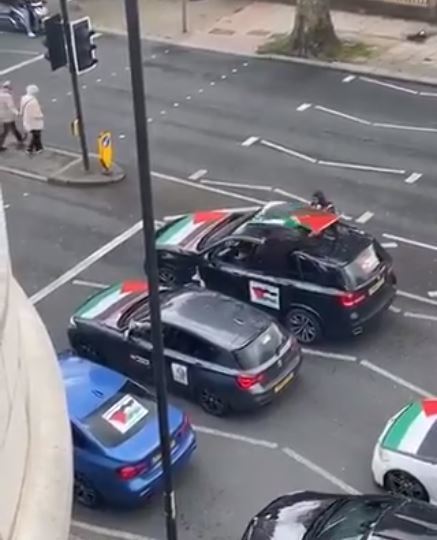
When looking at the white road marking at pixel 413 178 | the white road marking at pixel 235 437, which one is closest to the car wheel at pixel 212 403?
the white road marking at pixel 235 437

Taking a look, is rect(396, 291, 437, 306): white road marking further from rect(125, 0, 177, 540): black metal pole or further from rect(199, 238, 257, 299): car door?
rect(125, 0, 177, 540): black metal pole

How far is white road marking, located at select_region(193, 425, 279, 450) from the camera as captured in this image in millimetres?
13416

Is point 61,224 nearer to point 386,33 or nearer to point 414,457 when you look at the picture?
point 414,457

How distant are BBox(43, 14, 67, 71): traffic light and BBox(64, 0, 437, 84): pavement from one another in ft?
26.8

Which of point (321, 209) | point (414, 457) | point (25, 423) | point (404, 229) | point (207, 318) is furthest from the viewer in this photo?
point (404, 229)

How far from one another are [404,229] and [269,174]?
10.8ft

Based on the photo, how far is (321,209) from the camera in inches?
646

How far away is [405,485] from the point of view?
12.2 meters

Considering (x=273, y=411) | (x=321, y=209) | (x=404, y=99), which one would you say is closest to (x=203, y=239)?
(x=321, y=209)

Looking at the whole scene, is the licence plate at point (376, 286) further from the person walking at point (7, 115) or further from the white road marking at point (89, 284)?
the person walking at point (7, 115)

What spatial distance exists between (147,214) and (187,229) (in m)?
7.35

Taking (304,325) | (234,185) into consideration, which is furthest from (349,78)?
(304,325)

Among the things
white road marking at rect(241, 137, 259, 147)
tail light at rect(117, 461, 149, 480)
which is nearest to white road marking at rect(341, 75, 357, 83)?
white road marking at rect(241, 137, 259, 147)

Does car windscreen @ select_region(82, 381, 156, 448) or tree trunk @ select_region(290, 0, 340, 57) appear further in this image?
tree trunk @ select_region(290, 0, 340, 57)
